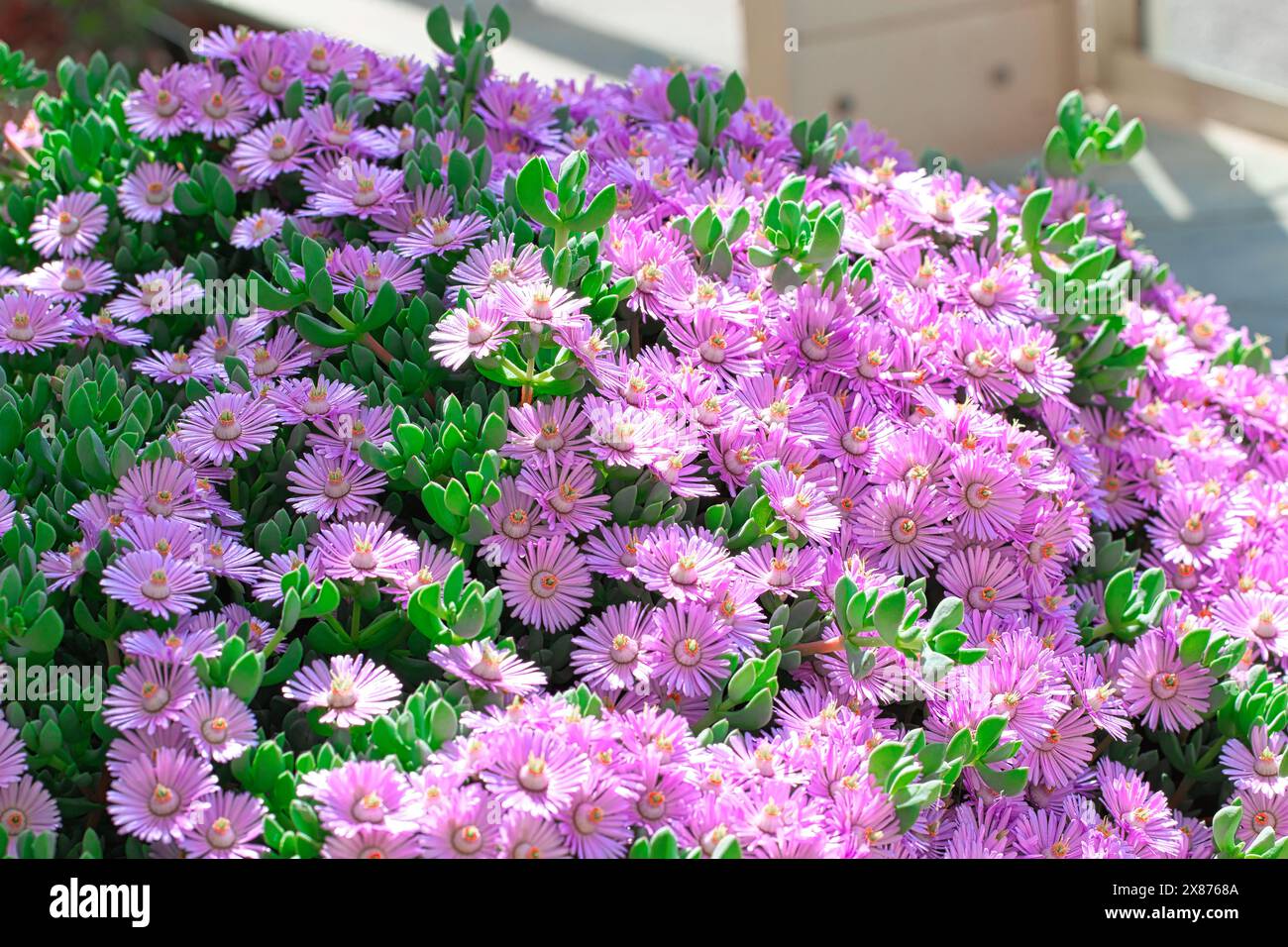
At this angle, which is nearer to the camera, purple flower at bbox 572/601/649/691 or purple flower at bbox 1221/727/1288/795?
purple flower at bbox 572/601/649/691

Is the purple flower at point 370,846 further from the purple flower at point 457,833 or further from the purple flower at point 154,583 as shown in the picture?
the purple flower at point 154,583

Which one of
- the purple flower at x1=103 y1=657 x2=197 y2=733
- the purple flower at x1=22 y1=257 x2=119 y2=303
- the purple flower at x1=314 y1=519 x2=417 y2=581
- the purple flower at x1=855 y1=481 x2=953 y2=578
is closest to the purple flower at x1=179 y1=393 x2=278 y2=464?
the purple flower at x1=314 y1=519 x2=417 y2=581

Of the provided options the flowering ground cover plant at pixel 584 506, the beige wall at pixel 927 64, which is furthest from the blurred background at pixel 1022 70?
the flowering ground cover plant at pixel 584 506

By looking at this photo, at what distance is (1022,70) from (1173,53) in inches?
17.3

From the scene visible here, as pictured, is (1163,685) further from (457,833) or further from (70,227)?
(70,227)

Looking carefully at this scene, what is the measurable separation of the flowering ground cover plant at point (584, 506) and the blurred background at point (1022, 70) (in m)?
2.06

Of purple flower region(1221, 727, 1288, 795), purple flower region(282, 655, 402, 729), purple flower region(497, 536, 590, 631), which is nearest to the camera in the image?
purple flower region(282, 655, 402, 729)

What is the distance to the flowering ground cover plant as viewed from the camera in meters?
0.96

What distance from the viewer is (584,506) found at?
1.13 metres

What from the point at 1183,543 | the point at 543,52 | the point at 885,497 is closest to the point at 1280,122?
the point at 543,52

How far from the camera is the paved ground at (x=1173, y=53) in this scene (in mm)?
3111

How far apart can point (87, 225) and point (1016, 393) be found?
1.06 metres

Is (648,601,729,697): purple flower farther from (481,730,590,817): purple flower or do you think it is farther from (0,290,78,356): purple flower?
(0,290,78,356): purple flower
